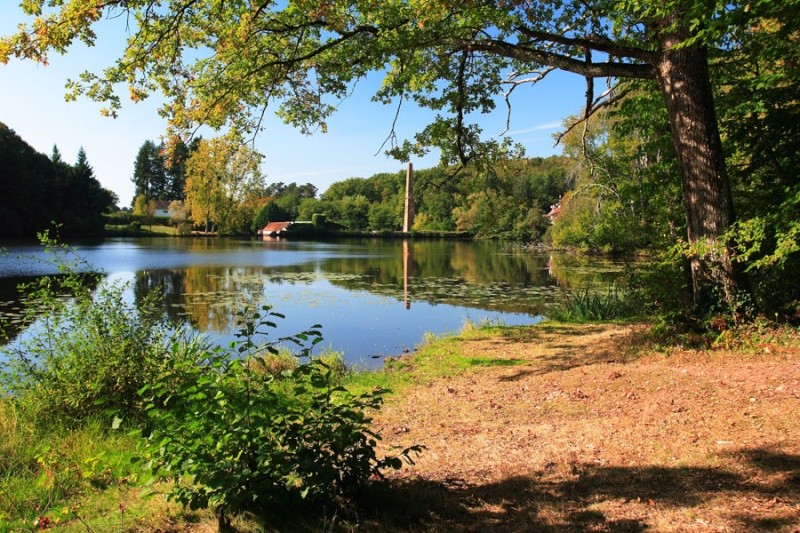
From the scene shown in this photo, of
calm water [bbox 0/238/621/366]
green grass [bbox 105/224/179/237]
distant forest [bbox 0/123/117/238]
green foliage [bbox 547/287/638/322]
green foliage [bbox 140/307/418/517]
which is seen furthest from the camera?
green grass [bbox 105/224/179/237]

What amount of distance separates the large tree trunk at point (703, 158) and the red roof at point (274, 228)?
83967 millimetres

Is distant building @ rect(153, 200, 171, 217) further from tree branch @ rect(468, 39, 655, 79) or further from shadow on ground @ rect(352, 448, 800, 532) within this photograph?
shadow on ground @ rect(352, 448, 800, 532)

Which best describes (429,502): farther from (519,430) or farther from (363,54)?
(363,54)

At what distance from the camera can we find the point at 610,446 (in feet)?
13.4

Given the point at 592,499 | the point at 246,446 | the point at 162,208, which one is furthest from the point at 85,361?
the point at 162,208

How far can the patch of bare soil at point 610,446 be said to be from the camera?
2936 mm

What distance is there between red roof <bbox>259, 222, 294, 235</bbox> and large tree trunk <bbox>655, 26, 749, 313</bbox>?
8397cm

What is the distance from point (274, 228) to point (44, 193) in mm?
39814

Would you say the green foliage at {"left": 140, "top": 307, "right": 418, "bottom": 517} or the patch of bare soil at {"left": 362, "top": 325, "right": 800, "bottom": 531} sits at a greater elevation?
the green foliage at {"left": 140, "top": 307, "right": 418, "bottom": 517}

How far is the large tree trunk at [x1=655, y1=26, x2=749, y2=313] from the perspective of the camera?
6629 millimetres

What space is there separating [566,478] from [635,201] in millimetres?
6956

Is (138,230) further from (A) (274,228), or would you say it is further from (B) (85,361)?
(B) (85,361)

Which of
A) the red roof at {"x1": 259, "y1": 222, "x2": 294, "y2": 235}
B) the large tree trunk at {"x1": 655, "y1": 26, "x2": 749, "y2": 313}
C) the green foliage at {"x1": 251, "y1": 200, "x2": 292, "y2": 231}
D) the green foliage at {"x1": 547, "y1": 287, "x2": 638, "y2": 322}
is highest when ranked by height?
the green foliage at {"x1": 251, "y1": 200, "x2": 292, "y2": 231}

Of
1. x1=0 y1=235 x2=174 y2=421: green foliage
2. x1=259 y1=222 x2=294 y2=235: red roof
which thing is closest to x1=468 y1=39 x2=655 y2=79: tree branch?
x1=0 y1=235 x2=174 y2=421: green foliage
